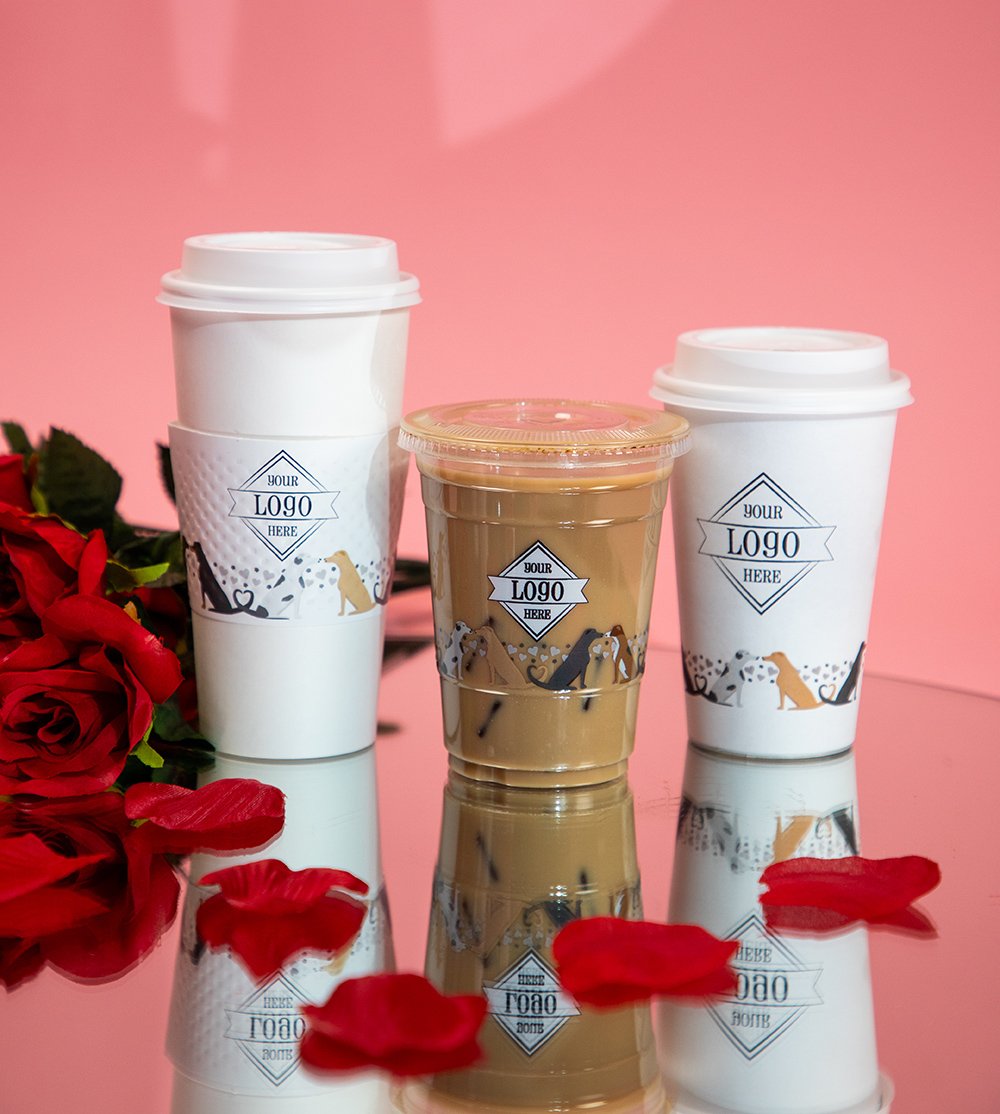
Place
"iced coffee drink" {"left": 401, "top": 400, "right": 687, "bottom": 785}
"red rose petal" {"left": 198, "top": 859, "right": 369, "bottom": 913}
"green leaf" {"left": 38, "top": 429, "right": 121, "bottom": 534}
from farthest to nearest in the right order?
"green leaf" {"left": 38, "top": 429, "right": 121, "bottom": 534}, "iced coffee drink" {"left": 401, "top": 400, "right": 687, "bottom": 785}, "red rose petal" {"left": 198, "top": 859, "right": 369, "bottom": 913}

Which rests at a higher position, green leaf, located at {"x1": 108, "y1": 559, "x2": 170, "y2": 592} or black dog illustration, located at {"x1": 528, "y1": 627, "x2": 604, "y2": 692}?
green leaf, located at {"x1": 108, "y1": 559, "x2": 170, "y2": 592}

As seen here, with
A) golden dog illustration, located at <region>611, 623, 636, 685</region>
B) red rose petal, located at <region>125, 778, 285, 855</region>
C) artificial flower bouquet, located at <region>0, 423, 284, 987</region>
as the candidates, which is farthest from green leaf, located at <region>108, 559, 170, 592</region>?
golden dog illustration, located at <region>611, 623, 636, 685</region>

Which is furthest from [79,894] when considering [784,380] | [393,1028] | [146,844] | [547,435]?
[784,380]

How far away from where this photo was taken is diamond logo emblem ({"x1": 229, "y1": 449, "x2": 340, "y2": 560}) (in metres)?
0.77

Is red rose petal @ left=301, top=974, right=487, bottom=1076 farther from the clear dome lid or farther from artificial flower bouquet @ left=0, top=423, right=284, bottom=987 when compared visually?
the clear dome lid

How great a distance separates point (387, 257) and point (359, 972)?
35 centimetres

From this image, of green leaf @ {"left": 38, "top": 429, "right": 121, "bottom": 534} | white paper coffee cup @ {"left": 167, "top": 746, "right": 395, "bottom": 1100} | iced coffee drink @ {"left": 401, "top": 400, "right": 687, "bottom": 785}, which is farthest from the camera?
green leaf @ {"left": 38, "top": 429, "right": 121, "bottom": 534}

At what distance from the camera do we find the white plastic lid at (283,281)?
0.75 metres

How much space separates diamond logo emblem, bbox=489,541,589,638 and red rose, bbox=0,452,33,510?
25cm

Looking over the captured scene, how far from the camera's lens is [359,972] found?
577 mm

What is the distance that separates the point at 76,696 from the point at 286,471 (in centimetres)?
14

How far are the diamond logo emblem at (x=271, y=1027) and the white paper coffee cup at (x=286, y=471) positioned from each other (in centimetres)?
25

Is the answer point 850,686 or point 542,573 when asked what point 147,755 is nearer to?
point 542,573

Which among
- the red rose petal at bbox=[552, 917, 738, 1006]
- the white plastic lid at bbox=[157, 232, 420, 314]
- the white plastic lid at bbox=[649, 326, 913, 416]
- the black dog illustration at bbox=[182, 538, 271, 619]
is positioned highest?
the white plastic lid at bbox=[157, 232, 420, 314]
